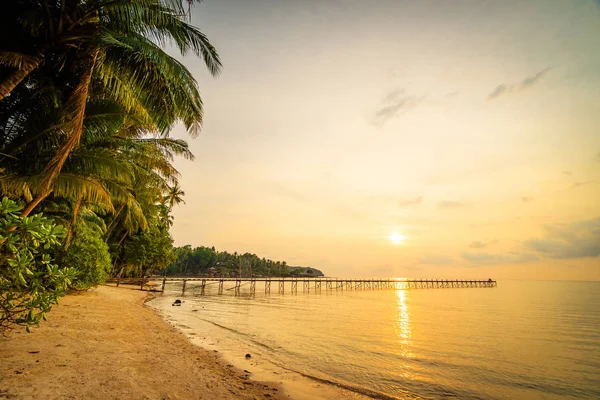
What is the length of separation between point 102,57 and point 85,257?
44.4ft

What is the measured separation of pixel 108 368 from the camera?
5.86 metres

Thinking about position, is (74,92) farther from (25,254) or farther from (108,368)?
(108,368)

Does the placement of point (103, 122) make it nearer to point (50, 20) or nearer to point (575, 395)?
point (50, 20)

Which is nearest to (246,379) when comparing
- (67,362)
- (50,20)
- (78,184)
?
(67,362)

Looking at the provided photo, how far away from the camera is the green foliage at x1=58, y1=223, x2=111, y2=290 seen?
15.8 meters

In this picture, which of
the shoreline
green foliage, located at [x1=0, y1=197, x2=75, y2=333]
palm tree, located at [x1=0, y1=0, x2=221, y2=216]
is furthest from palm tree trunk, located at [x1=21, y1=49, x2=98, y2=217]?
the shoreline

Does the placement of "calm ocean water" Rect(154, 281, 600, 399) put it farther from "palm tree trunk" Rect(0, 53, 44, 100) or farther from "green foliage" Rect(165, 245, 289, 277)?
"green foliage" Rect(165, 245, 289, 277)

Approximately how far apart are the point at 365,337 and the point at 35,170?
15.8m

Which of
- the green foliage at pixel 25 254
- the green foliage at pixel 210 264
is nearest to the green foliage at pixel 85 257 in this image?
the green foliage at pixel 25 254

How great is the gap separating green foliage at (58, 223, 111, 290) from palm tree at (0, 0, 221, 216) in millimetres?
9776

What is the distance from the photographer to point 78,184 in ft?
25.9

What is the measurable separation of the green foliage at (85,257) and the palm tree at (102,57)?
9.78 m

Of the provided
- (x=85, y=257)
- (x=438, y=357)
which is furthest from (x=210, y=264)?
(x=438, y=357)

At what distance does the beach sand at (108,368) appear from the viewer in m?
4.73
